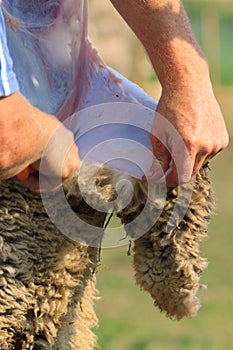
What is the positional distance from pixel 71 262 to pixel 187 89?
732 mm

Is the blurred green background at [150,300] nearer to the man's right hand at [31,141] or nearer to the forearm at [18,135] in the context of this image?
the man's right hand at [31,141]

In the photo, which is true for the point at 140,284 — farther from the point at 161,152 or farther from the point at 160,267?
the point at 161,152

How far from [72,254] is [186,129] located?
63 centimetres

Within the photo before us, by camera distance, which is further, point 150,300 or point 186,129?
point 150,300

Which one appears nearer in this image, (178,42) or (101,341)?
(178,42)

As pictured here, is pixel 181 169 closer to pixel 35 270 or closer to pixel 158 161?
pixel 158 161

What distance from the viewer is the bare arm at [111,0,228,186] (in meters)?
3.05

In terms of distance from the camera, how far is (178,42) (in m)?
3.08

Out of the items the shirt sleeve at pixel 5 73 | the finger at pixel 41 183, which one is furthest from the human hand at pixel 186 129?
the shirt sleeve at pixel 5 73

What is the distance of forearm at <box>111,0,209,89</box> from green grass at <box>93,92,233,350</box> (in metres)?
2.11

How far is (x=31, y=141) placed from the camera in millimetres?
2861

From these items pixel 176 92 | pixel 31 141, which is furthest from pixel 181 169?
pixel 31 141

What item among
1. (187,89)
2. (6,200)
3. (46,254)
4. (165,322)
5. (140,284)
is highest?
(187,89)

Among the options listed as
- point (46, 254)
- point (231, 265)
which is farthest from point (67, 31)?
point (231, 265)
